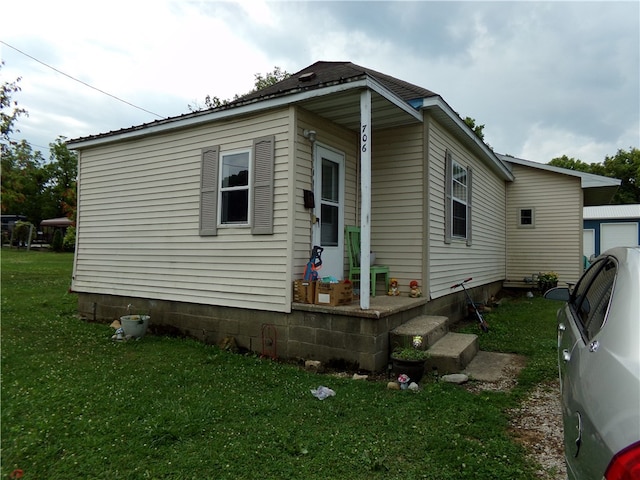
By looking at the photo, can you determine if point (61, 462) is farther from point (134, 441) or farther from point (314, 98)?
point (314, 98)

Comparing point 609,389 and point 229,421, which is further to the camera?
point 229,421

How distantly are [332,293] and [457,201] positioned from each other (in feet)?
12.4

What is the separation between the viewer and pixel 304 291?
495 centimetres

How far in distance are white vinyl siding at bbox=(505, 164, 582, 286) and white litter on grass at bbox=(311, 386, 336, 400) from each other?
977cm

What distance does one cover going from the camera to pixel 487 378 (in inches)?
169

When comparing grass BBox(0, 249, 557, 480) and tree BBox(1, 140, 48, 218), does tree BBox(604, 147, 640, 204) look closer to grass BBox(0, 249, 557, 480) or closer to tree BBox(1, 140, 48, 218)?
grass BBox(0, 249, 557, 480)

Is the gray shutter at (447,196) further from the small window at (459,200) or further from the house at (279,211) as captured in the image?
the small window at (459,200)

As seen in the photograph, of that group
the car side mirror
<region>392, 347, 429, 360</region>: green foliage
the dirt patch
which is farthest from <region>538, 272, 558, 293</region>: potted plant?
the car side mirror

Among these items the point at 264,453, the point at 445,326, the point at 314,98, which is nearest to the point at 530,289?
the point at 445,326

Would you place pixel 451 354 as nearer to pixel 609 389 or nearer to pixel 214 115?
pixel 609 389

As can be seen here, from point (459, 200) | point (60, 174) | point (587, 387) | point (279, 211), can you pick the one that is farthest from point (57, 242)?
point (587, 387)

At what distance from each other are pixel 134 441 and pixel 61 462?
448 mm

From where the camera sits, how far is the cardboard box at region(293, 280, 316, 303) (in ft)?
16.1

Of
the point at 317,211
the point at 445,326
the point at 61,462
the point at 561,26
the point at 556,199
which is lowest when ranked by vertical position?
the point at 61,462
